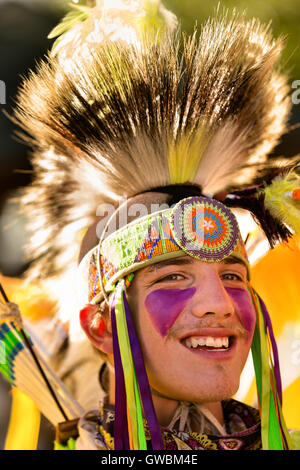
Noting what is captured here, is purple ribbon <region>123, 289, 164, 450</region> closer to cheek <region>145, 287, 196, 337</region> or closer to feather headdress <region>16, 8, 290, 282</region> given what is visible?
cheek <region>145, 287, 196, 337</region>

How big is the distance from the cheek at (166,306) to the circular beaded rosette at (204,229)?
16cm

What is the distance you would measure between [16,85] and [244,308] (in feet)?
5.76

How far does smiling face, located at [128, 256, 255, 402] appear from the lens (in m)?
1.91

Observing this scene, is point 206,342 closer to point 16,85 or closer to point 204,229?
point 204,229

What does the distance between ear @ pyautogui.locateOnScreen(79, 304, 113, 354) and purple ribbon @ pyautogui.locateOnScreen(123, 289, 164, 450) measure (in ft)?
0.82

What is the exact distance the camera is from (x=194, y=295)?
1.95 metres

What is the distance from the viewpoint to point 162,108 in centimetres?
216

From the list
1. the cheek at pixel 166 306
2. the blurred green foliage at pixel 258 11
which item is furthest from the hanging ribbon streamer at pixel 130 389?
the blurred green foliage at pixel 258 11

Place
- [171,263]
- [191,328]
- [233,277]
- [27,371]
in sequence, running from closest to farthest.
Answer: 1. [191,328]
2. [171,263]
3. [233,277]
4. [27,371]

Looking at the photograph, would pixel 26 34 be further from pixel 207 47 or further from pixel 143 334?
pixel 143 334

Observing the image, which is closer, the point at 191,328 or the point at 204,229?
the point at 191,328

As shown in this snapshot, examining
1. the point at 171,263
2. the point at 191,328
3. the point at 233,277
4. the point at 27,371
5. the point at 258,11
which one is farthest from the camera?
the point at 258,11

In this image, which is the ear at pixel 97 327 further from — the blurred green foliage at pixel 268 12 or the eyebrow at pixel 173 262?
the blurred green foliage at pixel 268 12

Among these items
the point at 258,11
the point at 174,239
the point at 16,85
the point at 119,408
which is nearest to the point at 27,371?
the point at 119,408
